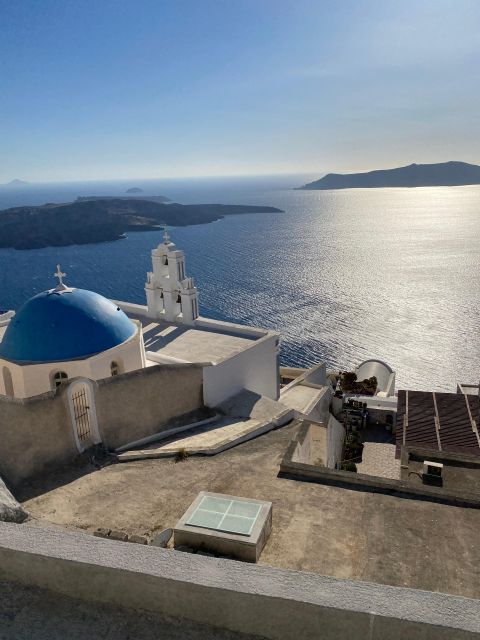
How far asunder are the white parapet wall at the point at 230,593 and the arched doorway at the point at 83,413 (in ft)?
27.9

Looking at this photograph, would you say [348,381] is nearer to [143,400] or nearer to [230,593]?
[143,400]

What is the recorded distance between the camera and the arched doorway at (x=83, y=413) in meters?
13.4

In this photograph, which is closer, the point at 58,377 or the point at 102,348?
the point at 58,377

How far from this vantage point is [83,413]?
13812 mm

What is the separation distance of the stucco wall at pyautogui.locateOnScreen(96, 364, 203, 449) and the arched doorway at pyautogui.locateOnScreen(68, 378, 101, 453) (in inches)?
8.0

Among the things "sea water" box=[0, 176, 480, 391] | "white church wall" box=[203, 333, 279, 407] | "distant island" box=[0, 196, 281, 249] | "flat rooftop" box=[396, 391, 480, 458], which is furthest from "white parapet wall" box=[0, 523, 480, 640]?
"distant island" box=[0, 196, 281, 249]

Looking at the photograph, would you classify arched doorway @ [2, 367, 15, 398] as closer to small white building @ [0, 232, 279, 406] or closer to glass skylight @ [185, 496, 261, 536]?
small white building @ [0, 232, 279, 406]

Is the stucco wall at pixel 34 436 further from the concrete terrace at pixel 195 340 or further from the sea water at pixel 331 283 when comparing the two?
the sea water at pixel 331 283

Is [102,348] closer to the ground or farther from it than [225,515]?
farther from it

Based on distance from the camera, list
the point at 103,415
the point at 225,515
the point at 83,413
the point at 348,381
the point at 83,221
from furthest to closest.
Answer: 1. the point at 83,221
2. the point at 348,381
3. the point at 103,415
4. the point at 83,413
5. the point at 225,515

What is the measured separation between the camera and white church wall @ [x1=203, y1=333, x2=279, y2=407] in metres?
19.1

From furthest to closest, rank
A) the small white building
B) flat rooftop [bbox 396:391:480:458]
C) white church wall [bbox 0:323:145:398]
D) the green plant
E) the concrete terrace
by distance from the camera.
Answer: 1. the green plant
2. the concrete terrace
3. flat rooftop [bbox 396:391:480:458]
4. the small white building
5. white church wall [bbox 0:323:145:398]

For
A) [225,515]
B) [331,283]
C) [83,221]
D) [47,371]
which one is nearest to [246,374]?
[47,371]

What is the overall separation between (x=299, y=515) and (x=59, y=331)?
10919 mm
